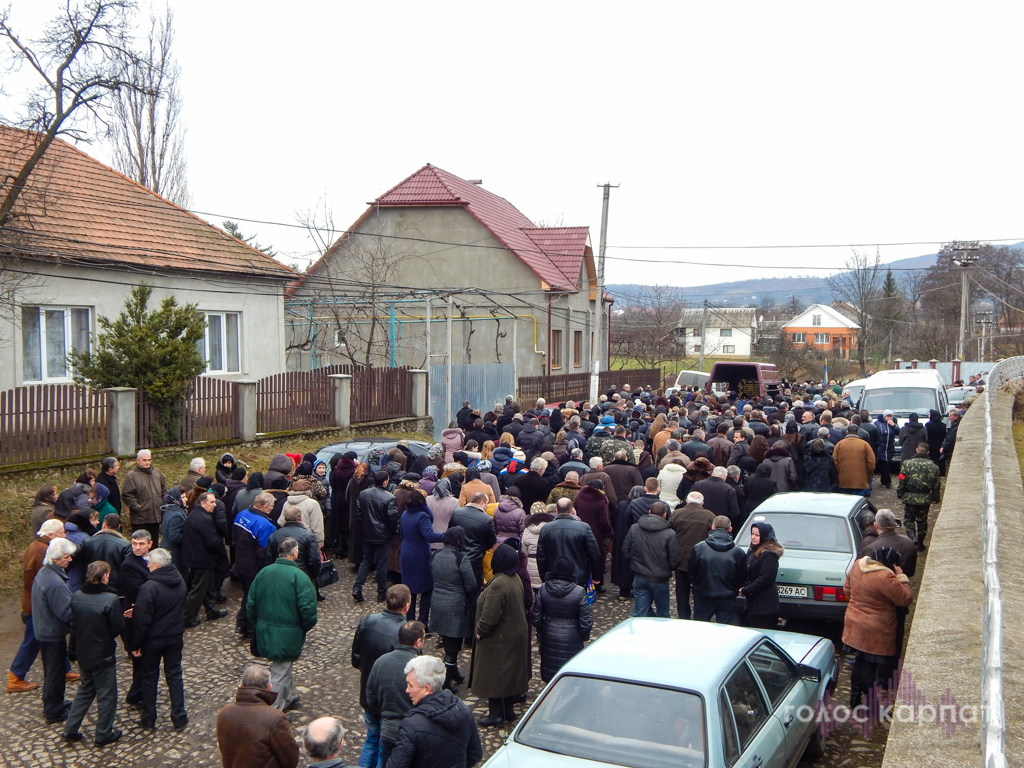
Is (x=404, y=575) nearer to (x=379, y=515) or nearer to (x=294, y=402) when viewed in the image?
(x=379, y=515)

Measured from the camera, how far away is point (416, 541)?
337 inches

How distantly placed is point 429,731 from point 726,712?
1.69 meters

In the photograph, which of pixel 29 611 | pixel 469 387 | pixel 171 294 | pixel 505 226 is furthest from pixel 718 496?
pixel 505 226

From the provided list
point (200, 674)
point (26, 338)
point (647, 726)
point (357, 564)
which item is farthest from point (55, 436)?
point (647, 726)

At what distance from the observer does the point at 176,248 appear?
19.7 m

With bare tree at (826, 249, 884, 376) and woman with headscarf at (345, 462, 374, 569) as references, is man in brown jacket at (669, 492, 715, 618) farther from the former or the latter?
bare tree at (826, 249, 884, 376)

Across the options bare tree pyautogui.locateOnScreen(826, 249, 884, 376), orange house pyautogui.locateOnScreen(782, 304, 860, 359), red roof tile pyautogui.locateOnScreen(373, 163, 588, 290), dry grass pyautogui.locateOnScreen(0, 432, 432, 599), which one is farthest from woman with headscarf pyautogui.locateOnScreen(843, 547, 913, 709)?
orange house pyautogui.locateOnScreen(782, 304, 860, 359)

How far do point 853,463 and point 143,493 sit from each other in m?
10.4

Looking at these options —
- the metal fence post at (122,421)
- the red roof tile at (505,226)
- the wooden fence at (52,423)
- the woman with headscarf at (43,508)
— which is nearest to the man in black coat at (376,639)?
the woman with headscarf at (43,508)

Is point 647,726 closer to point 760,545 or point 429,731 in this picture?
point 429,731

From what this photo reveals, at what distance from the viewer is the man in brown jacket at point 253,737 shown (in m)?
4.71

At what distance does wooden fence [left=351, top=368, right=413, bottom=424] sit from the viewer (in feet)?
67.3

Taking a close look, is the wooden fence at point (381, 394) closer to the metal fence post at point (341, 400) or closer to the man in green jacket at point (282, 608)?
the metal fence post at point (341, 400)

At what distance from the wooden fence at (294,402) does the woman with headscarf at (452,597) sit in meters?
10.9
